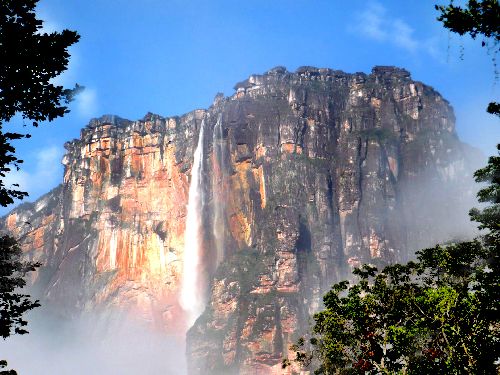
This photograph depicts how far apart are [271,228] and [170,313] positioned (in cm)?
3469

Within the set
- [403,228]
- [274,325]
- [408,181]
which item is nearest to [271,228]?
[274,325]

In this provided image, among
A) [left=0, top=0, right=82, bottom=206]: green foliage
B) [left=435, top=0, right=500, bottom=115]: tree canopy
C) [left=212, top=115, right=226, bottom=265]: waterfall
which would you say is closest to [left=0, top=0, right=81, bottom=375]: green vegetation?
[left=0, top=0, right=82, bottom=206]: green foliage

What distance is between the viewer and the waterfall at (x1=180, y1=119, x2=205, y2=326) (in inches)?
5202

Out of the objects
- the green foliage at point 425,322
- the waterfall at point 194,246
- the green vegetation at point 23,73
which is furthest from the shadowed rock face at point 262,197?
the green vegetation at point 23,73

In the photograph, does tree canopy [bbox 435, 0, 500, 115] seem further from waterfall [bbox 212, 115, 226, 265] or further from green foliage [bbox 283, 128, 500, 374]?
waterfall [bbox 212, 115, 226, 265]

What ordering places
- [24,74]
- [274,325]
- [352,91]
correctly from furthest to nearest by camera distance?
[352,91], [274,325], [24,74]

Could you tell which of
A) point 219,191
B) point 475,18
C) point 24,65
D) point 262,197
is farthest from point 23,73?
point 219,191

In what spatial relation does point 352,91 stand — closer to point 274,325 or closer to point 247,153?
point 247,153

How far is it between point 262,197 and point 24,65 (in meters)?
110

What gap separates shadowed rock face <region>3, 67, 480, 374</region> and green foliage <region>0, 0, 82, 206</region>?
296ft

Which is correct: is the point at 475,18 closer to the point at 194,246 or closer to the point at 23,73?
the point at 23,73

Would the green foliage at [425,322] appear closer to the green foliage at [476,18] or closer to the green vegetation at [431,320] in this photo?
the green vegetation at [431,320]

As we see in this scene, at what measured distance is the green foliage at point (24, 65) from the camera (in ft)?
68.6

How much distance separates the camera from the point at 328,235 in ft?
408
